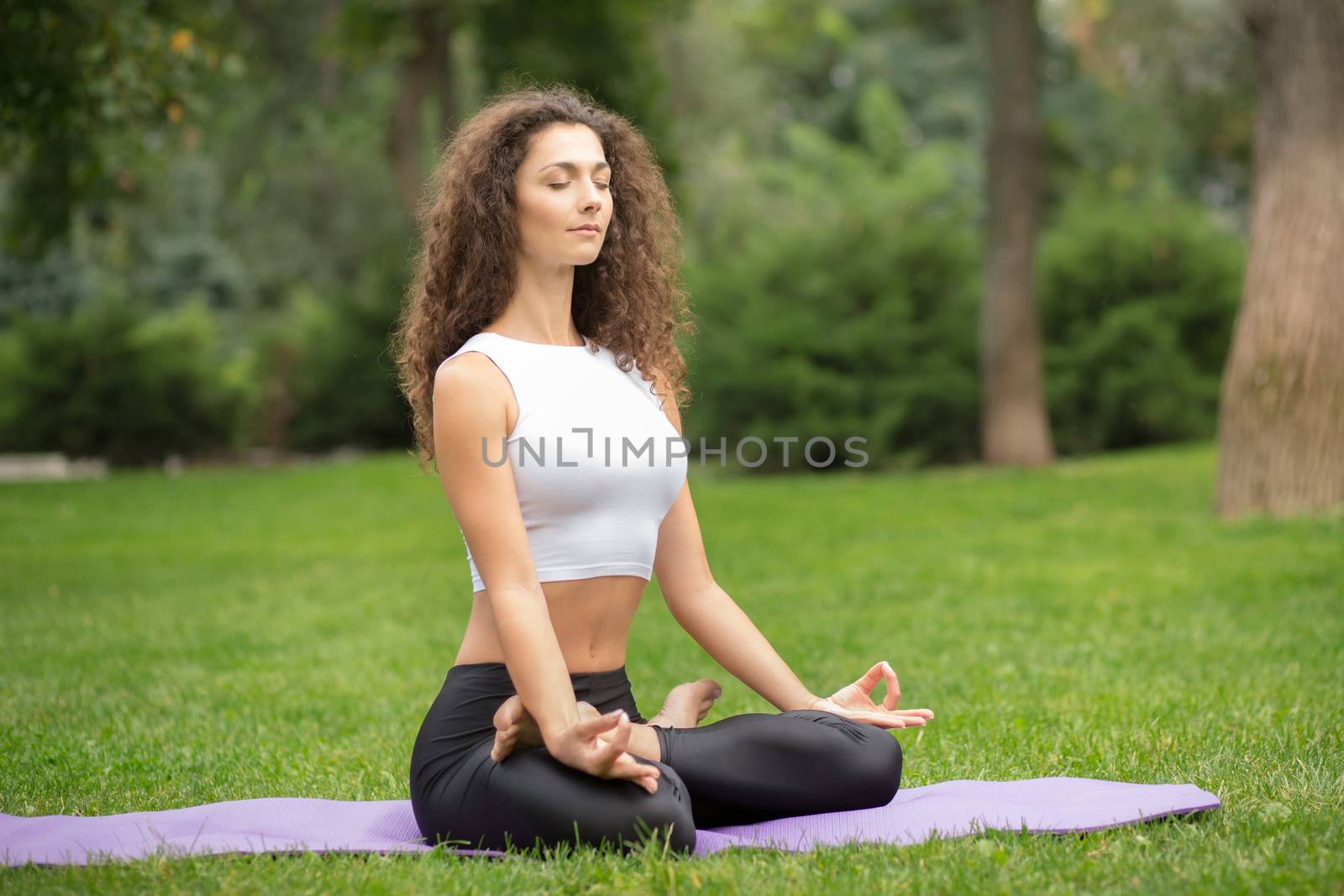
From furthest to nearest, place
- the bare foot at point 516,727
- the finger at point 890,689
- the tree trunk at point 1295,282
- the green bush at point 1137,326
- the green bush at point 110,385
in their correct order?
the green bush at point 110,385 → the green bush at point 1137,326 → the tree trunk at point 1295,282 → the finger at point 890,689 → the bare foot at point 516,727

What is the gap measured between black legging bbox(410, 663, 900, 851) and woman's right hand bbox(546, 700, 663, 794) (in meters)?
0.10

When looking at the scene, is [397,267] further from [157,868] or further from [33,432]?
[157,868]

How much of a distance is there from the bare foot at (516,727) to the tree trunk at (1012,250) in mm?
11409

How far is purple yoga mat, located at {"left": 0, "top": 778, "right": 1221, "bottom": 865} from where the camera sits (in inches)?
118

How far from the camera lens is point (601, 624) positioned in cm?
305

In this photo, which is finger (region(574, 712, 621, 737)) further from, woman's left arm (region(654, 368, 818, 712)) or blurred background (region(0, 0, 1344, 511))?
blurred background (region(0, 0, 1344, 511))

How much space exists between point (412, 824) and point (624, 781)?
2.26 ft

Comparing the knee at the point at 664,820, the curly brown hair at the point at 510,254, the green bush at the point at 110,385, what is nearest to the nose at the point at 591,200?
the curly brown hair at the point at 510,254

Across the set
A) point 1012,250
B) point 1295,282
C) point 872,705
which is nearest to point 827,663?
point 872,705

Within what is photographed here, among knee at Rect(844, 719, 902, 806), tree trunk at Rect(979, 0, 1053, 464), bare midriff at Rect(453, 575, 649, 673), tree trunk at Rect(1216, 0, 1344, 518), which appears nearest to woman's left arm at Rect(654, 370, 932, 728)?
knee at Rect(844, 719, 902, 806)

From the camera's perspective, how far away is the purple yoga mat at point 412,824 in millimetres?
3006

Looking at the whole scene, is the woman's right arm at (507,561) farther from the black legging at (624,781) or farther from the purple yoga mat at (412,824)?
the purple yoga mat at (412,824)

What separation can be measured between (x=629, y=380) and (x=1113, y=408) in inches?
510

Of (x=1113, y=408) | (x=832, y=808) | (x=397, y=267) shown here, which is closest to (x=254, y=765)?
(x=832, y=808)
